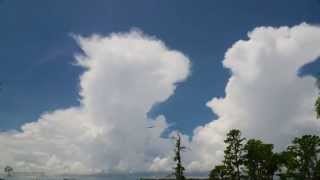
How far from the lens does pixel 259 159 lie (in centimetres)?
8888

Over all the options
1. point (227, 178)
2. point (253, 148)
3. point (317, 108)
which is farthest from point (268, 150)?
point (317, 108)

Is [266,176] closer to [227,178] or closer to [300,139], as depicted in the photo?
[227,178]

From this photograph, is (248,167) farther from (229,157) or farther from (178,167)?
(178,167)

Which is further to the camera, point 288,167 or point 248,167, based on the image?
point 248,167

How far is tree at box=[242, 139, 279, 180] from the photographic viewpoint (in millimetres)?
87938

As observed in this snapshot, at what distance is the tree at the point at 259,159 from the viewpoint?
8794 centimetres

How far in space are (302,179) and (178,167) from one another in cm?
2716

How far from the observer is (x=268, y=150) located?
294 feet

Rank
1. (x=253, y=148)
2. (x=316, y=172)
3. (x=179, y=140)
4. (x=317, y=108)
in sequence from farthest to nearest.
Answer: (x=253, y=148), (x=316, y=172), (x=179, y=140), (x=317, y=108)

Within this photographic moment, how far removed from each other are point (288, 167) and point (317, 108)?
1936 inches

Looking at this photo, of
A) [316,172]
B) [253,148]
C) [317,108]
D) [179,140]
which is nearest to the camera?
[317,108]

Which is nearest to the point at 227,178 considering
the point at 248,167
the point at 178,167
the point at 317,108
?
the point at 248,167

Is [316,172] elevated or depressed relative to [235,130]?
depressed

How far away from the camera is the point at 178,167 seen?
206 ft
